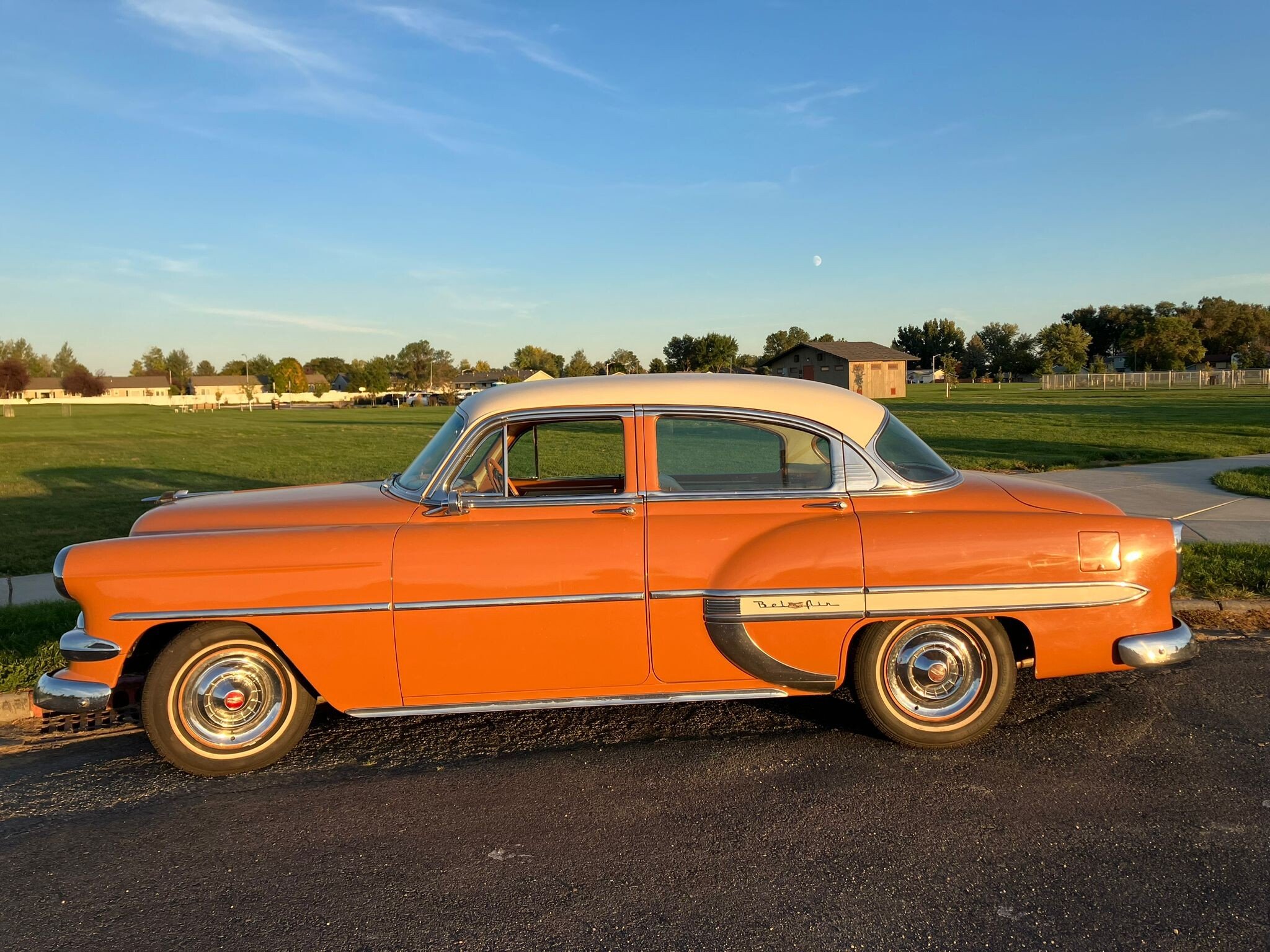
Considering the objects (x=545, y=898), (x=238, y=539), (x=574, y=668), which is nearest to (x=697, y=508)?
(x=574, y=668)

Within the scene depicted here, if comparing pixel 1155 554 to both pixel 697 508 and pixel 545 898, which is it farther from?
pixel 545 898

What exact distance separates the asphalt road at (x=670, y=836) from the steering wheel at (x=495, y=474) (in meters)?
1.27

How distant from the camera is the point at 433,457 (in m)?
4.29

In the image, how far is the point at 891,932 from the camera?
269cm

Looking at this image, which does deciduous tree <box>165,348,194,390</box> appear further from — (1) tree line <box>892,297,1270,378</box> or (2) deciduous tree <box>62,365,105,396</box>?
(1) tree line <box>892,297,1270,378</box>

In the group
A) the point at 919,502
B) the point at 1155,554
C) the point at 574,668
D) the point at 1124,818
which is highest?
the point at 919,502

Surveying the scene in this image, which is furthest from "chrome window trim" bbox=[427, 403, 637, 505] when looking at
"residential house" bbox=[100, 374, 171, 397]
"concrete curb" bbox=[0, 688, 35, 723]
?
"residential house" bbox=[100, 374, 171, 397]

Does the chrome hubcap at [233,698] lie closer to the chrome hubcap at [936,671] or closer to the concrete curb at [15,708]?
the concrete curb at [15,708]

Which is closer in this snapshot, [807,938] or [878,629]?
[807,938]

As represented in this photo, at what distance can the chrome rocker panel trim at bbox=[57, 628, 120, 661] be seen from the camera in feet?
12.5

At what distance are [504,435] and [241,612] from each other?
140 centimetres

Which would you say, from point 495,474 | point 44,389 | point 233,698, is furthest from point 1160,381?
point 44,389

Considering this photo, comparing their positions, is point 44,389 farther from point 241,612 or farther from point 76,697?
point 241,612

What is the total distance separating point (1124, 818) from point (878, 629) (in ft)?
3.84
